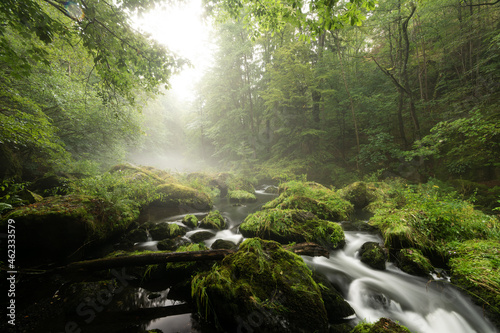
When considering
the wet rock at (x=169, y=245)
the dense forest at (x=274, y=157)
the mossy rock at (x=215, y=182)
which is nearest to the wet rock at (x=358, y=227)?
the dense forest at (x=274, y=157)

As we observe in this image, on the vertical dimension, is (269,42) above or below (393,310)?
above

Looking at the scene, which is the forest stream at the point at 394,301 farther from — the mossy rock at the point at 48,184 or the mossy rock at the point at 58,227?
the mossy rock at the point at 48,184

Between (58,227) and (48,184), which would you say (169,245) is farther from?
(48,184)

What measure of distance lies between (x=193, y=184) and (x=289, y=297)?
33.2 feet

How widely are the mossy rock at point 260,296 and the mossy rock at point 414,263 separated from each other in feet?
7.89

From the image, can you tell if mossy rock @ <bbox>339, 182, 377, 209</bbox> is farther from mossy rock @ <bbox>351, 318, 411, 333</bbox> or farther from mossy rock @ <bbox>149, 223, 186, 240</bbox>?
mossy rock @ <bbox>149, 223, 186, 240</bbox>

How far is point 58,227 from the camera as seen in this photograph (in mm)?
3713

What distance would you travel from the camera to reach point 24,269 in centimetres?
324

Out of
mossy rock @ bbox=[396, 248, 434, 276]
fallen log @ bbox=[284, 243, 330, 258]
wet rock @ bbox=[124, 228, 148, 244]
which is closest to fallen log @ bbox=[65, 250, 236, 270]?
fallen log @ bbox=[284, 243, 330, 258]

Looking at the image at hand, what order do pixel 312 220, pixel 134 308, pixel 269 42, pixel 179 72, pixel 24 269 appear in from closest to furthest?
pixel 134 308 < pixel 24 269 < pixel 179 72 < pixel 312 220 < pixel 269 42

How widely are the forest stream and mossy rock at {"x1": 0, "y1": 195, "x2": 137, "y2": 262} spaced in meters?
2.10

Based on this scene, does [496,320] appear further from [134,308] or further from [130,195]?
[130,195]

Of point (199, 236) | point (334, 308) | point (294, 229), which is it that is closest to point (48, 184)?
point (199, 236)

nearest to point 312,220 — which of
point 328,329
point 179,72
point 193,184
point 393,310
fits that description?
point 393,310
